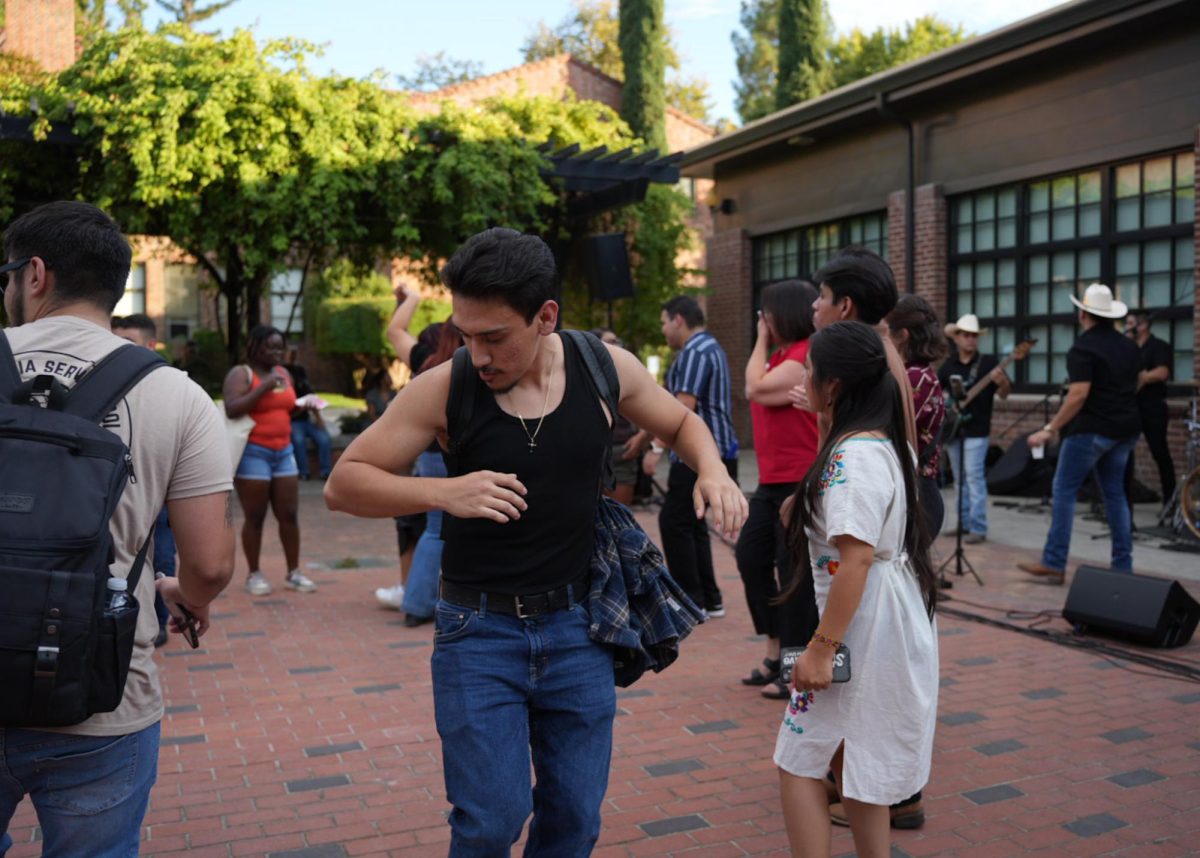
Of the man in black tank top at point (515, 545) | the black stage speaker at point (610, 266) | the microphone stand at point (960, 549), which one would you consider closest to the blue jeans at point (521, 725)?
the man in black tank top at point (515, 545)

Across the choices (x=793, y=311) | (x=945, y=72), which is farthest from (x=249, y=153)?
(x=793, y=311)

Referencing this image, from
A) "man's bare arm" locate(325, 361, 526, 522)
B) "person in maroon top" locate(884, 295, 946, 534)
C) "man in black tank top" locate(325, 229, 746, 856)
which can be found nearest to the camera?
"man's bare arm" locate(325, 361, 526, 522)

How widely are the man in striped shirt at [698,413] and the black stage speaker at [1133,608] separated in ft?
6.97

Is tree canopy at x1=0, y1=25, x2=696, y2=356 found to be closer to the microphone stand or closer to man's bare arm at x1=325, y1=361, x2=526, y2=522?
the microphone stand

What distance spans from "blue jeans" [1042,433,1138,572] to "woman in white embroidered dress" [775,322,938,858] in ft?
17.2

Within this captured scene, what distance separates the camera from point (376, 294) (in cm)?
3177

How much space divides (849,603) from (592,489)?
0.76 m

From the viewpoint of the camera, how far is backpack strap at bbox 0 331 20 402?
2.11m

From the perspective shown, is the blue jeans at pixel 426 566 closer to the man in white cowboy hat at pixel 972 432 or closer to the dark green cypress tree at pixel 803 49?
the man in white cowboy hat at pixel 972 432

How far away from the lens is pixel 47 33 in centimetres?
1919

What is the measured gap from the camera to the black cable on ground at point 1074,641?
584 cm

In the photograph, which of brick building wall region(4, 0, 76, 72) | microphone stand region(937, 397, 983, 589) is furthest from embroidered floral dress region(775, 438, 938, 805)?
brick building wall region(4, 0, 76, 72)

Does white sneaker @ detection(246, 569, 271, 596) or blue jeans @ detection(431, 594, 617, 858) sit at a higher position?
blue jeans @ detection(431, 594, 617, 858)

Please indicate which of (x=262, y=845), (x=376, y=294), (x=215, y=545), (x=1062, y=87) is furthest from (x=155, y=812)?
(x=376, y=294)
